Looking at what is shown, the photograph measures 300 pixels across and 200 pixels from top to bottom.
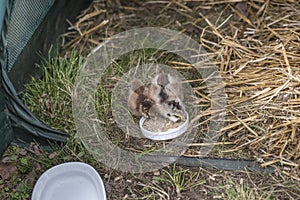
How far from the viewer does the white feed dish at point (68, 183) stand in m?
2.90

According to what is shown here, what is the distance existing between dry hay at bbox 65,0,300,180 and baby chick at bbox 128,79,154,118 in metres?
0.30

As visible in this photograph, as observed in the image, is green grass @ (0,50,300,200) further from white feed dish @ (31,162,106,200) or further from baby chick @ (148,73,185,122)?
baby chick @ (148,73,185,122)

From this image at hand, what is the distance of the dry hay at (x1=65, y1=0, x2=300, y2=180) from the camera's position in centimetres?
306

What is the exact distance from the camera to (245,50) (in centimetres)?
361

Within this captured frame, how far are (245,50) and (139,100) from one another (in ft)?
2.65

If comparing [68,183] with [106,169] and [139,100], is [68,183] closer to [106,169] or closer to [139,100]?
[106,169]

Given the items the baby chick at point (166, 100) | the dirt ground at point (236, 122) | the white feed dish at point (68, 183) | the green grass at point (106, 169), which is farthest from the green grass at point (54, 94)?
the baby chick at point (166, 100)

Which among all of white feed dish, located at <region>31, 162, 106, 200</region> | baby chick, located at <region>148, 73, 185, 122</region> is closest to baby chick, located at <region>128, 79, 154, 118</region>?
baby chick, located at <region>148, 73, 185, 122</region>

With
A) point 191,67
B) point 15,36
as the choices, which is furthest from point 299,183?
point 15,36

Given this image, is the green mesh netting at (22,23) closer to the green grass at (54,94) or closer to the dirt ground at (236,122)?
the green grass at (54,94)

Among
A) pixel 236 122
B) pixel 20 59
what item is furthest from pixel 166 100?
pixel 20 59

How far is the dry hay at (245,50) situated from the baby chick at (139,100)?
0.30 metres

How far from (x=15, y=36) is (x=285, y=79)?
4.86 ft

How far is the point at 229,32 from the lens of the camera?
3.91 m
